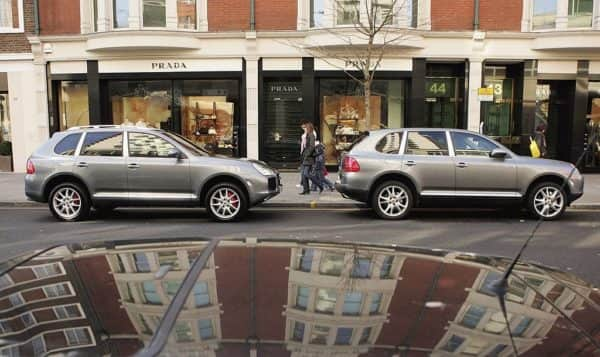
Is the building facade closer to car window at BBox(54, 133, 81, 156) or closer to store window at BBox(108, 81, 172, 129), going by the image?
store window at BBox(108, 81, 172, 129)

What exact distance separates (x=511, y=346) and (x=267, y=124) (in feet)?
52.0

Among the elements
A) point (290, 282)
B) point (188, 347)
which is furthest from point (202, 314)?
point (290, 282)

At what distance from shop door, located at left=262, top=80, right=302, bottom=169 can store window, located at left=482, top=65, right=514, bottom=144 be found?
6.26 m

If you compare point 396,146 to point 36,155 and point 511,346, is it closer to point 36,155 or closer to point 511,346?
point 36,155

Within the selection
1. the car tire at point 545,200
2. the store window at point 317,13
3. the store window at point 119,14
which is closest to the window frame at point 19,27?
the store window at point 119,14

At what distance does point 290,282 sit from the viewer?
1933 millimetres

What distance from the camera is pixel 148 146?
31.7 ft

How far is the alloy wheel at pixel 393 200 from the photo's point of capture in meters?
9.77

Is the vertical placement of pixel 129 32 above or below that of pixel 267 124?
above

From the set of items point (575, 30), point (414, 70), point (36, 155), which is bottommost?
point (36, 155)

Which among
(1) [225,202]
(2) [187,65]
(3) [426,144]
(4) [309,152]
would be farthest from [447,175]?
(2) [187,65]

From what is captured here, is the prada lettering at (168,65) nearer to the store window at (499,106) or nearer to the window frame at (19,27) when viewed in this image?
the window frame at (19,27)

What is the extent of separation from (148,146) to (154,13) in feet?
28.5

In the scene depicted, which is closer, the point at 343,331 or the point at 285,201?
the point at 343,331
